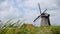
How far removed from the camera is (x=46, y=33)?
34.6 feet

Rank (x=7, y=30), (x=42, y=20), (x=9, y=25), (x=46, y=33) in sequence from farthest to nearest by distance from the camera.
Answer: (x=42, y=20)
(x=46, y=33)
(x=7, y=30)
(x=9, y=25)

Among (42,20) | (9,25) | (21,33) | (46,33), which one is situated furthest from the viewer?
(42,20)

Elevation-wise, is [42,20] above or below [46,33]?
below

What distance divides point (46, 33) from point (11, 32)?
6154mm

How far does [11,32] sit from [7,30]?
0.77 feet

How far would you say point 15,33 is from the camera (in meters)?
4.74

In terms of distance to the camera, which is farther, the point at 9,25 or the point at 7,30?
the point at 7,30

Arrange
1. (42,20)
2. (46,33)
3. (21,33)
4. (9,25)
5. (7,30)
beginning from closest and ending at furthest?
(9,25), (7,30), (21,33), (46,33), (42,20)

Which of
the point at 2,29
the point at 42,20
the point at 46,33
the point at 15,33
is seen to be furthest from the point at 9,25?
the point at 42,20

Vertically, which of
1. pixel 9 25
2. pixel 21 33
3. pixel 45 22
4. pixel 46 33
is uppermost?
pixel 9 25

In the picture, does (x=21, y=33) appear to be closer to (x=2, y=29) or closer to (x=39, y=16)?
(x=2, y=29)

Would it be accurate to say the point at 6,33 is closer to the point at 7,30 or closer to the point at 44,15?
the point at 7,30

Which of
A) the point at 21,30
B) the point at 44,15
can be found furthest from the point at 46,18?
the point at 21,30

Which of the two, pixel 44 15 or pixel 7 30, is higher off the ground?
pixel 7 30
